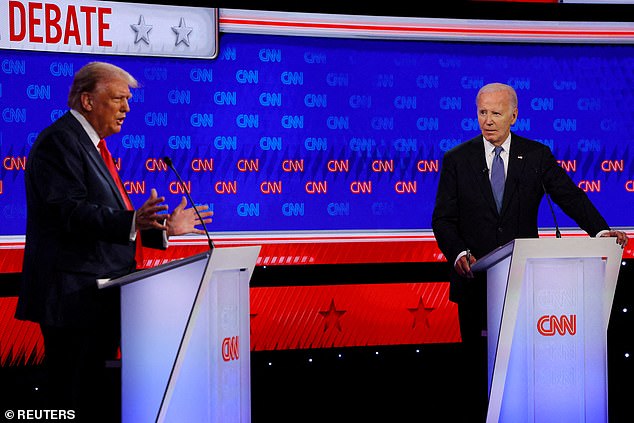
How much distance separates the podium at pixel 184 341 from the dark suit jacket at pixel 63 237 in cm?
10

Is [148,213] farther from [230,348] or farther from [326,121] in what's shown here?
[326,121]

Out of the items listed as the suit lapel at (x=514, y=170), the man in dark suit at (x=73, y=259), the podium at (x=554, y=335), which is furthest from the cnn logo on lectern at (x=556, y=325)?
the man in dark suit at (x=73, y=259)

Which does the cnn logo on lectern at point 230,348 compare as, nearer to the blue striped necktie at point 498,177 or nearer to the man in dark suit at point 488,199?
the man in dark suit at point 488,199

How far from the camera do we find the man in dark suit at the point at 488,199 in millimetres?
4082

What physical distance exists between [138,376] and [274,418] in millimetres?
1730

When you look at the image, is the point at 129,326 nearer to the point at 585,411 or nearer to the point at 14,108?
the point at 585,411

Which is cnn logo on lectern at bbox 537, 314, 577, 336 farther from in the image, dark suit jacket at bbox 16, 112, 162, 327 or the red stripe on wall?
the red stripe on wall

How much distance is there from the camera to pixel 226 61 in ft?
17.3

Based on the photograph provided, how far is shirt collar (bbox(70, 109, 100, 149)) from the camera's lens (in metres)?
3.41

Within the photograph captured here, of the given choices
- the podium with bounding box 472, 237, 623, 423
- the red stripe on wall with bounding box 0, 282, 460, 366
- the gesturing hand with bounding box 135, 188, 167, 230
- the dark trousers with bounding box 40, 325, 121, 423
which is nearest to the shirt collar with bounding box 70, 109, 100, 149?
the gesturing hand with bounding box 135, 188, 167, 230

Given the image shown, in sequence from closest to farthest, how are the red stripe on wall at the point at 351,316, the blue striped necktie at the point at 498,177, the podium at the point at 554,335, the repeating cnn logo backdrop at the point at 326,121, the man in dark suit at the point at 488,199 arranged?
the podium at the point at 554,335
the man in dark suit at the point at 488,199
the blue striped necktie at the point at 498,177
the repeating cnn logo backdrop at the point at 326,121
the red stripe on wall at the point at 351,316

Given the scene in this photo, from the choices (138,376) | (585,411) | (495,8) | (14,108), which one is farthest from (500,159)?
(14,108)

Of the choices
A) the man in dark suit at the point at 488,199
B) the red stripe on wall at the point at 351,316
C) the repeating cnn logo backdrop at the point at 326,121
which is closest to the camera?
the man in dark suit at the point at 488,199

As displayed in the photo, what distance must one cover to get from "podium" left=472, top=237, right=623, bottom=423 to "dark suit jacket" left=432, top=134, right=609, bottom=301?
2.17 feet
